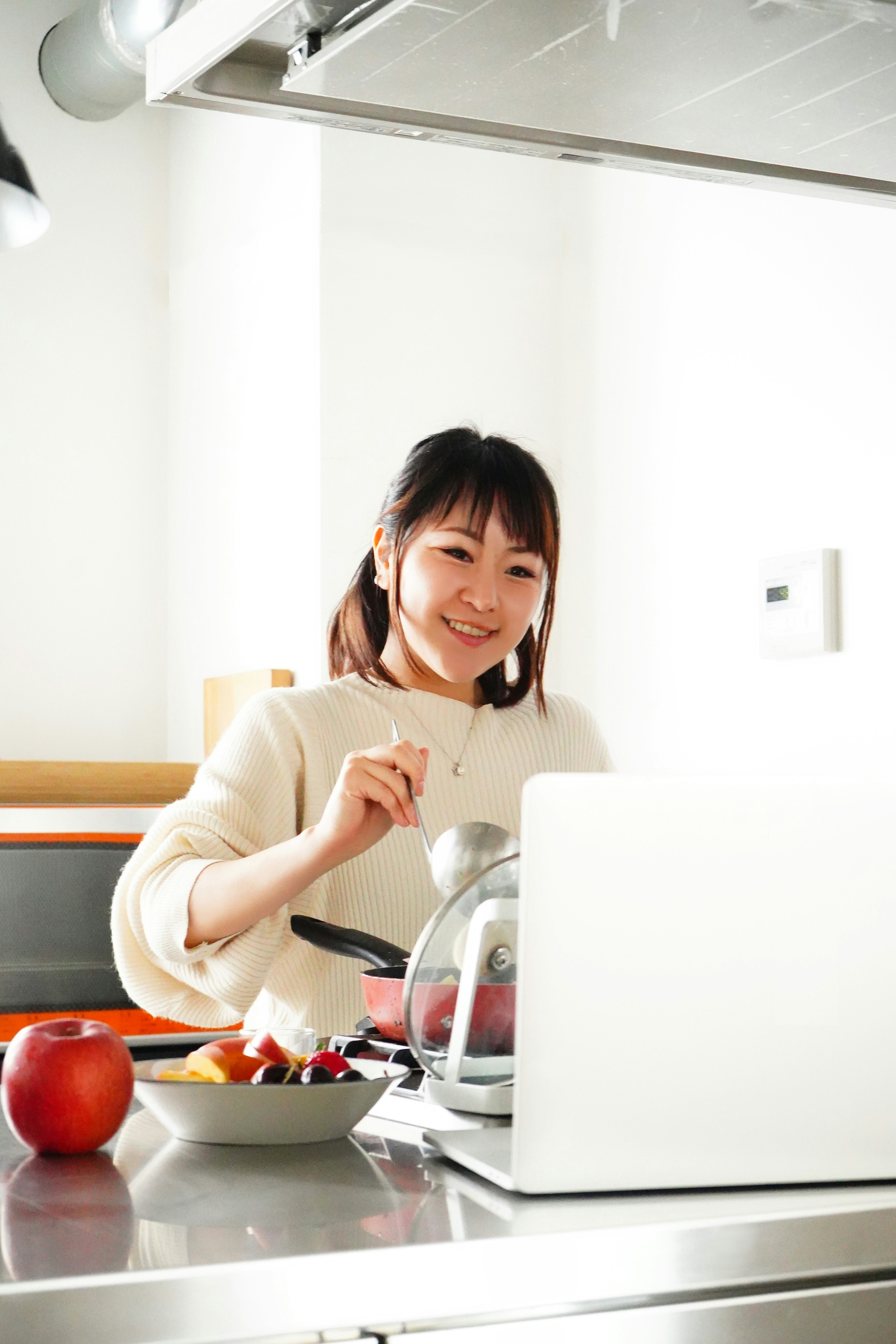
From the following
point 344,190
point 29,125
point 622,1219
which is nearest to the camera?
point 622,1219

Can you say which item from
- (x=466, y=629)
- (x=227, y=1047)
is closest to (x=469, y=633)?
(x=466, y=629)

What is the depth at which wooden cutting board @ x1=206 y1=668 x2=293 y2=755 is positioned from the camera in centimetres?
244

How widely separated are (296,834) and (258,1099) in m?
0.71

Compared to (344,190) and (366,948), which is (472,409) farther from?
(366,948)

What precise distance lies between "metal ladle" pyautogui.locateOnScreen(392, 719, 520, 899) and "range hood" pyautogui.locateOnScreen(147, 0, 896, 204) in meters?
0.50

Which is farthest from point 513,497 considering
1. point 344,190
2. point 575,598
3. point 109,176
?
point 109,176

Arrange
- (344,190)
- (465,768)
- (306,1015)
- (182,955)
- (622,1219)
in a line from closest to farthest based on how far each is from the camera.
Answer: (622,1219) → (182,955) → (306,1015) → (465,768) → (344,190)

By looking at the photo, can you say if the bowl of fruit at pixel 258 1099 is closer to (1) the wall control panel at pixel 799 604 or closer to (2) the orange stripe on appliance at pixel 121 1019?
(1) the wall control panel at pixel 799 604

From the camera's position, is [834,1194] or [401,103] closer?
[834,1194]

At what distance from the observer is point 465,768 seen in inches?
63.3

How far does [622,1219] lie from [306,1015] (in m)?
0.84

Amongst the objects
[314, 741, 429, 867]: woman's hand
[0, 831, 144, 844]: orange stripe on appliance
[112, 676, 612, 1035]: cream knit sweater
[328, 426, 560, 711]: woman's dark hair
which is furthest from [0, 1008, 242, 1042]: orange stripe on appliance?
[314, 741, 429, 867]: woman's hand

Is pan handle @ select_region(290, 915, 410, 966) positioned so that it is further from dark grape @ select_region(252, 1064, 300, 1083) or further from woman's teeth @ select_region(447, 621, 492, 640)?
woman's teeth @ select_region(447, 621, 492, 640)

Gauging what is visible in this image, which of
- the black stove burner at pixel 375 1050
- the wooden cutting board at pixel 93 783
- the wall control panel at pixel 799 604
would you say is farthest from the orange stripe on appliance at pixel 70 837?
the black stove burner at pixel 375 1050
